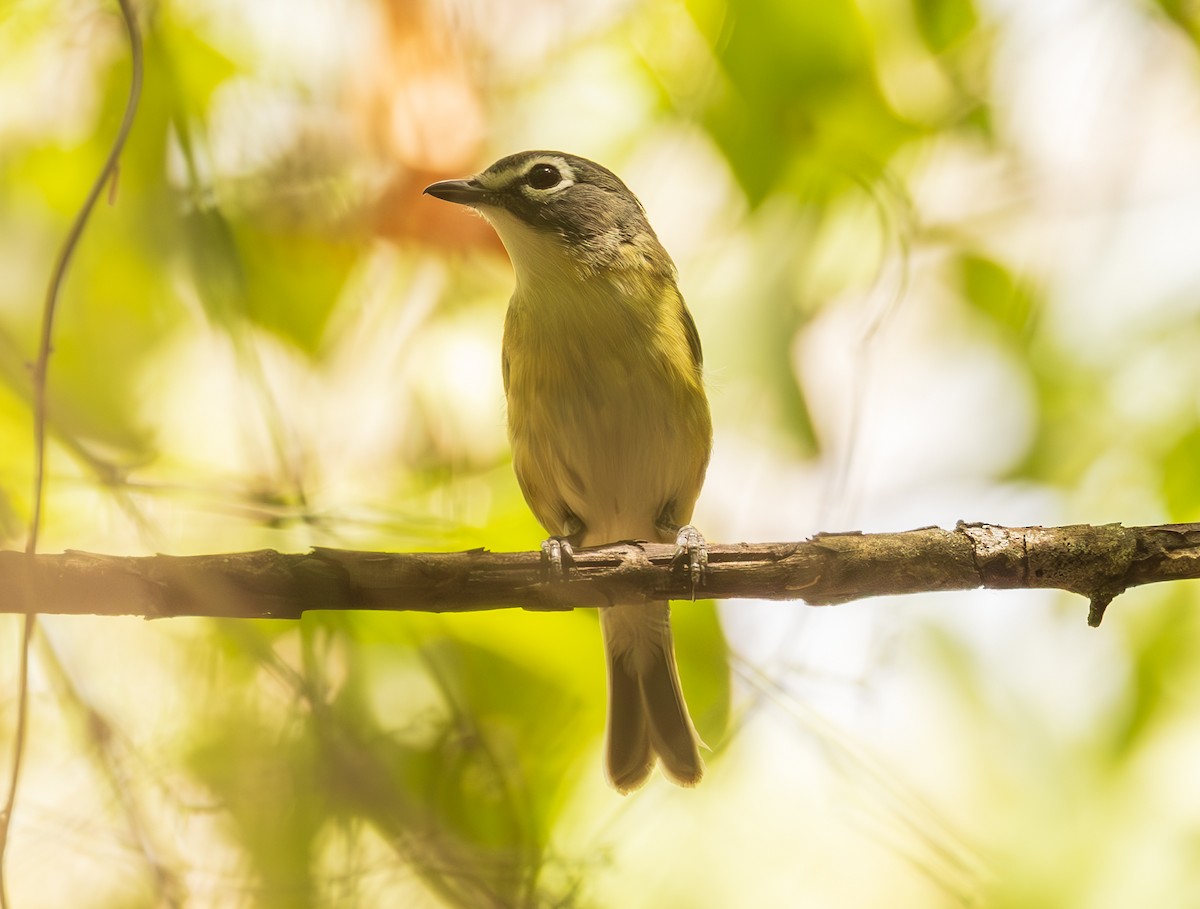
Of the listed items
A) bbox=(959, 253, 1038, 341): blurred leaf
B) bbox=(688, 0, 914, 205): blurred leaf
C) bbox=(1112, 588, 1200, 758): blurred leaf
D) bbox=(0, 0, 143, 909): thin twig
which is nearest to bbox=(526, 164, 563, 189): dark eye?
bbox=(688, 0, 914, 205): blurred leaf

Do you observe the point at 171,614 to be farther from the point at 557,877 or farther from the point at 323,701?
the point at 557,877

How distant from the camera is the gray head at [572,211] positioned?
8.13 ft

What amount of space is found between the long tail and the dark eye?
1.06 metres

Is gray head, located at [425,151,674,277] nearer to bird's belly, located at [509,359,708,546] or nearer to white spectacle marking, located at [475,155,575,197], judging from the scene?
white spectacle marking, located at [475,155,575,197]

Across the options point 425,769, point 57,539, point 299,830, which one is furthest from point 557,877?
point 57,539

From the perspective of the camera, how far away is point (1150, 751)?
2375 millimetres

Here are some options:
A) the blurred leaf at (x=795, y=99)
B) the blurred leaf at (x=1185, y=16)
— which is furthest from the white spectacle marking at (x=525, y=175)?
the blurred leaf at (x=1185, y=16)

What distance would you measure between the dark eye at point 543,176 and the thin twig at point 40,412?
929 mm

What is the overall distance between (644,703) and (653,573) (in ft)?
2.80

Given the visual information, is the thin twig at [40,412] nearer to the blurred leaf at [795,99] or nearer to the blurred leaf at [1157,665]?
the blurred leaf at [795,99]

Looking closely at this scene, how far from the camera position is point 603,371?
2535 millimetres

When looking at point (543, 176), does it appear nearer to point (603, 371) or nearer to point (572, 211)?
point (572, 211)

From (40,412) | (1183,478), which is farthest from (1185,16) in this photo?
(40,412)

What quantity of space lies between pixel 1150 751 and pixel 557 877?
1436 mm
